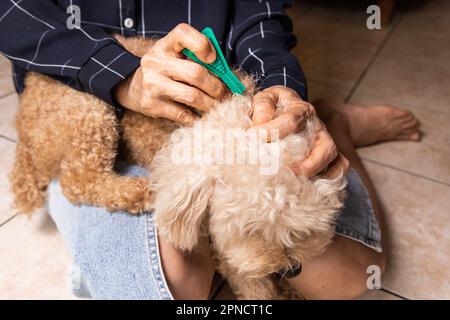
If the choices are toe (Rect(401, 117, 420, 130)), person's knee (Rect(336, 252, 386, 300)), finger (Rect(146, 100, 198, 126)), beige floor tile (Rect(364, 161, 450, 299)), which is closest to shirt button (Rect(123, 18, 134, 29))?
finger (Rect(146, 100, 198, 126))

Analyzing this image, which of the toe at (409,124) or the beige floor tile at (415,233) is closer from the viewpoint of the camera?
the beige floor tile at (415,233)

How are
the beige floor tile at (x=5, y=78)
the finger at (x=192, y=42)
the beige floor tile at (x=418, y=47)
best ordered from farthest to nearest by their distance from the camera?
the beige floor tile at (x=418, y=47), the beige floor tile at (x=5, y=78), the finger at (x=192, y=42)

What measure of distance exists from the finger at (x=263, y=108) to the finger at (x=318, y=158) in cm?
9

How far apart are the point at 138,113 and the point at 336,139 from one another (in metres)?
0.64

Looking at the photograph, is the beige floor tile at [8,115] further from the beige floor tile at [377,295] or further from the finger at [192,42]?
the beige floor tile at [377,295]

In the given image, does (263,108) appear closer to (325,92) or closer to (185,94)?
(185,94)

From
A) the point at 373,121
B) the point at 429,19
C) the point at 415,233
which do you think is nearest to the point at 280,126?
the point at 415,233

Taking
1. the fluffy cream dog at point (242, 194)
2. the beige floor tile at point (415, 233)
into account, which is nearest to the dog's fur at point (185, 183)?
the fluffy cream dog at point (242, 194)

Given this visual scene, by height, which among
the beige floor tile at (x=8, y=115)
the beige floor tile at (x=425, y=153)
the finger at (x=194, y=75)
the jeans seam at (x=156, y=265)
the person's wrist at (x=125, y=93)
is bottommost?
the beige floor tile at (x=425, y=153)

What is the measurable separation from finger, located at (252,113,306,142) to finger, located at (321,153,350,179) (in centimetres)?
12

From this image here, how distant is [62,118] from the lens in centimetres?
90

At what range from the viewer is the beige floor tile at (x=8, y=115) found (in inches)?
60.0

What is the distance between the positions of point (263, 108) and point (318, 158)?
0.12 m
